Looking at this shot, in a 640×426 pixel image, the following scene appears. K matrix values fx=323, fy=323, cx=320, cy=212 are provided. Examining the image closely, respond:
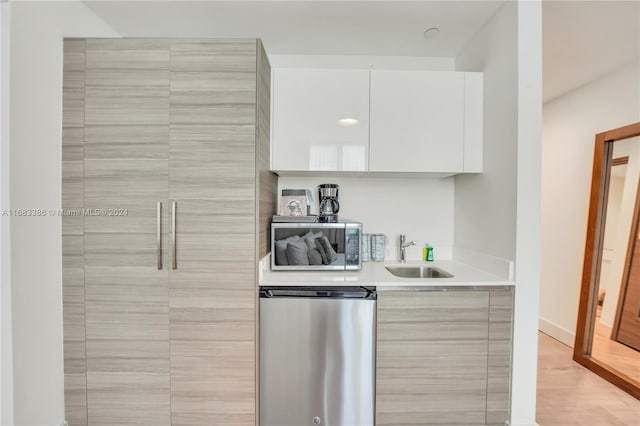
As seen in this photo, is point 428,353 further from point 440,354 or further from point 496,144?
point 496,144

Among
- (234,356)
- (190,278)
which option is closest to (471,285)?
(234,356)

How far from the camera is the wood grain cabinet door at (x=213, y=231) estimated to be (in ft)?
5.53

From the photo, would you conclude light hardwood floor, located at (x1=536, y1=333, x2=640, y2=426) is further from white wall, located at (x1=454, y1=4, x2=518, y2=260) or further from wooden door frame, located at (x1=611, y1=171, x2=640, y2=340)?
white wall, located at (x1=454, y1=4, x2=518, y2=260)

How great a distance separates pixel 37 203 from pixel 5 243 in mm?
246

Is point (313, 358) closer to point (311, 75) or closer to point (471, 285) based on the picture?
point (471, 285)

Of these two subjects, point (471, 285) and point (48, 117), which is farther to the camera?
point (471, 285)

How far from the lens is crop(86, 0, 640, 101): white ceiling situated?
73.3 inches

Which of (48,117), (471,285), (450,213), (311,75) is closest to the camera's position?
(48,117)

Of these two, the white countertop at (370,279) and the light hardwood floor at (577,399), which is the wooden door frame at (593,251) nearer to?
the light hardwood floor at (577,399)

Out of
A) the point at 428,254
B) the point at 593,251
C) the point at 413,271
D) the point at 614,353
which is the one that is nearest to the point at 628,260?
the point at 593,251

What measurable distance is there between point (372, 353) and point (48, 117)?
206 cm

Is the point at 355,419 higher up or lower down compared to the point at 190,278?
lower down

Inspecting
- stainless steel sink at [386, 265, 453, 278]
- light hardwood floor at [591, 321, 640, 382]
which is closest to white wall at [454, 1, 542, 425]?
stainless steel sink at [386, 265, 453, 278]

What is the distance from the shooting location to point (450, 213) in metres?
2.47
